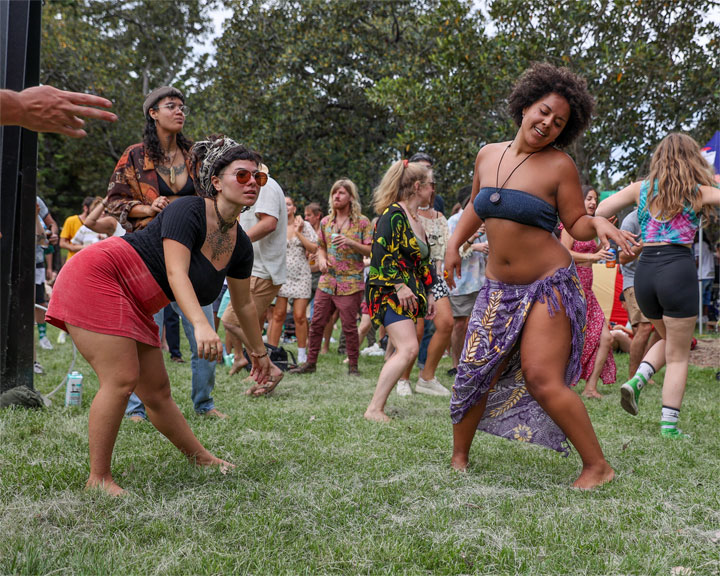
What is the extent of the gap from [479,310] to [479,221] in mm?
538

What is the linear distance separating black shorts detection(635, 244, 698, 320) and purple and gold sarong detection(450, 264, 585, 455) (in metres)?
1.58

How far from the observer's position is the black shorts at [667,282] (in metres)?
4.70

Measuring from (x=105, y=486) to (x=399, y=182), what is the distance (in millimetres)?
3298

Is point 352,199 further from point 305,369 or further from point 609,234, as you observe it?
point 609,234

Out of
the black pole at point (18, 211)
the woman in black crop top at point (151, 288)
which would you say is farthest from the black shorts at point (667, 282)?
the black pole at point (18, 211)

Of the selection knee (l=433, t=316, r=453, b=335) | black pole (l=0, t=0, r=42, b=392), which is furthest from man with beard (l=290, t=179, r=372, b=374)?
black pole (l=0, t=0, r=42, b=392)

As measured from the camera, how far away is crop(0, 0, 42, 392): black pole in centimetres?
509

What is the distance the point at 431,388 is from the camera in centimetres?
671

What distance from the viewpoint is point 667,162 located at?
15.3ft

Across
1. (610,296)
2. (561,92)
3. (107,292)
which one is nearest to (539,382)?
(561,92)

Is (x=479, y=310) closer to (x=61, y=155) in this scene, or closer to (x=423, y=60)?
(x=423, y=60)

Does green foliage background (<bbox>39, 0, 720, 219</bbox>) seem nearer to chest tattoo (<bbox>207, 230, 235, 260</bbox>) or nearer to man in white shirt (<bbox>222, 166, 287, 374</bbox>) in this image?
man in white shirt (<bbox>222, 166, 287, 374</bbox>)

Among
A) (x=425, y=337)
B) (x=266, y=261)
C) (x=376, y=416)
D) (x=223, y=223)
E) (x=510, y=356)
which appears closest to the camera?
(x=223, y=223)

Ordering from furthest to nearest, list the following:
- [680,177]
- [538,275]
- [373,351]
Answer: [373,351]
[680,177]
[538,275]
